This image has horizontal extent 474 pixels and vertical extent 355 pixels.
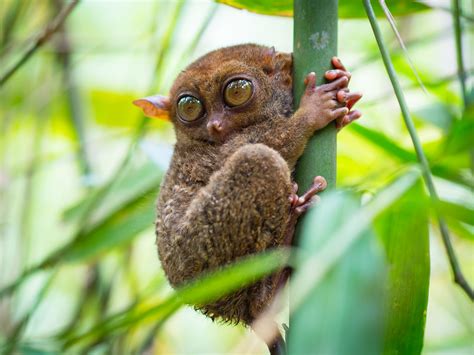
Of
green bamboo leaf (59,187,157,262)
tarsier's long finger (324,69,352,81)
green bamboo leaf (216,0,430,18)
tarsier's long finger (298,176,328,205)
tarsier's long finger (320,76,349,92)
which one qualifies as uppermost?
green bamboo leaf (216,0,430,18)

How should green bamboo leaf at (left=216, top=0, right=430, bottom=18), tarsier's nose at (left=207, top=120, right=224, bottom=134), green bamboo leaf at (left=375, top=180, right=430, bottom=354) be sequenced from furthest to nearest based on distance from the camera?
tarsier's nose at (left=207, top=120, right=224, bottom=134) < green bamboo leaf at (left=216, top=0, right=430, bottom=18) < green bamboo leaf at (left=375, top=180, right=430, bottom=354)

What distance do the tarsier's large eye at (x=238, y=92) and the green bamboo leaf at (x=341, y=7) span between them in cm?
33

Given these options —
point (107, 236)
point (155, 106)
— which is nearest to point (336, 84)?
point (155, 106)

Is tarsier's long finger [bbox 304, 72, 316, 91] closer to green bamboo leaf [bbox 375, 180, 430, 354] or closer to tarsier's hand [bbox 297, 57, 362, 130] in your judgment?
tarsier's hand [bbox 297, 57, 362, 130]

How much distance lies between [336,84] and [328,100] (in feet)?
0.22

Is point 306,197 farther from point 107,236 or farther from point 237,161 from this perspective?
point 107,236

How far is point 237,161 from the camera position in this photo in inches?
95.3

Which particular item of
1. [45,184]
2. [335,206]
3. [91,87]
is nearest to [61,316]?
[45,184]

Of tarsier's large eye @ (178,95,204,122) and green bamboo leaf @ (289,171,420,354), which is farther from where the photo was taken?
tarsier's large eye @ (178,95,204,122)

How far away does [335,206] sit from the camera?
1334 mm

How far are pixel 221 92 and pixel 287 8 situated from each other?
0.47 meters

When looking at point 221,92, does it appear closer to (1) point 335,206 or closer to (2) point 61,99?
(1) point 335,206

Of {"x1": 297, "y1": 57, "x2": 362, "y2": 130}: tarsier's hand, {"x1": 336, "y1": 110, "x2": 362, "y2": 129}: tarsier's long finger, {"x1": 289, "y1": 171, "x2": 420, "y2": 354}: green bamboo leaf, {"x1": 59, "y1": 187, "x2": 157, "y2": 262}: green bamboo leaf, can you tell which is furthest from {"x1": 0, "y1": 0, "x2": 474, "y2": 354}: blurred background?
{"x1": 289, "y1": 171, "x2": 420, "y2": 354}: green bamboo leaf

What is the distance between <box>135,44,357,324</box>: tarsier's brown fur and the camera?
7.60ft
